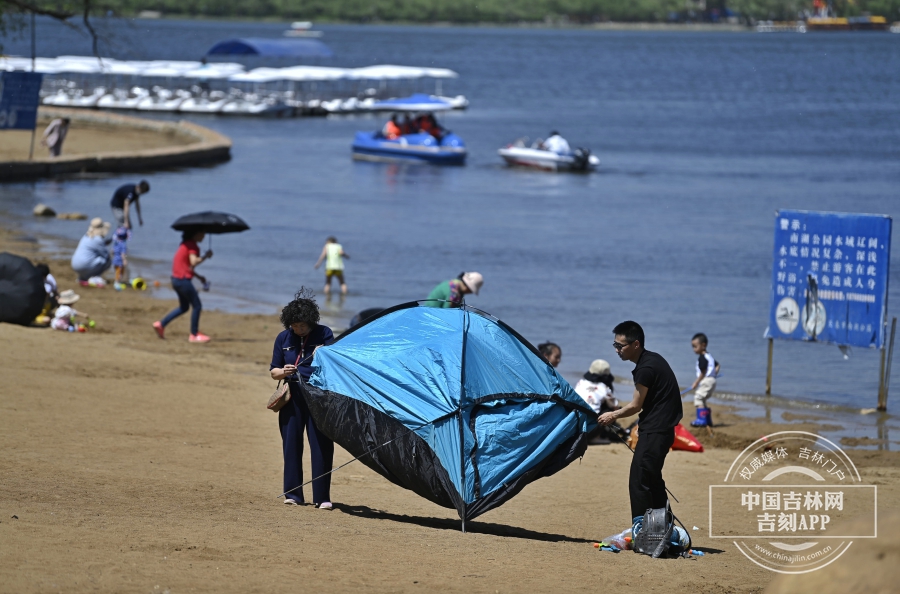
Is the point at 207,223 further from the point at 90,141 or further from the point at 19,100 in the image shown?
the point at 90,141

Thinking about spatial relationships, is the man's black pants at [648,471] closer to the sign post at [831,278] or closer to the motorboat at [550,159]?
the sign post at [831,278]

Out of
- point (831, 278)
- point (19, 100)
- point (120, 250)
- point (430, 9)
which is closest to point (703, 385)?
point (831, 278)

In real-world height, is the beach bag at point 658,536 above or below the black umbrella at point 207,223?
below

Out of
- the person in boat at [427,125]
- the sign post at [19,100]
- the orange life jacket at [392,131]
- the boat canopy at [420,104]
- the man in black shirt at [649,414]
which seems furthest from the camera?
the boat canopy at [420,104]

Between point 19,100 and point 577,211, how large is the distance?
1633 centimetres

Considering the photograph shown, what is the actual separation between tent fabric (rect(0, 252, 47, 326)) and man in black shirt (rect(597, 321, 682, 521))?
8.84m

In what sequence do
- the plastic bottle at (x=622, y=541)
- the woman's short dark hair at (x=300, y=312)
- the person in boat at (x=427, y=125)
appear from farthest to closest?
1. the person in boat at (x=427, y=125)
2. the woman's short dark hair at (x=300, y=312)
3. the plastic bottle at (x=622, y=541)

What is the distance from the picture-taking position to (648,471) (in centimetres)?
706

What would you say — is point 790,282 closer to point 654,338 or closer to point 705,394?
point 705,394

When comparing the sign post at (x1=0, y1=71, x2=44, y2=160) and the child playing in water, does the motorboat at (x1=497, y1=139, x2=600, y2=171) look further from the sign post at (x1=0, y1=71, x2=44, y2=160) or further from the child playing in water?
the child playing in water

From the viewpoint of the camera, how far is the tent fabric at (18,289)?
1341cm

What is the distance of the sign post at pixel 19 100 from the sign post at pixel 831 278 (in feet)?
76.4

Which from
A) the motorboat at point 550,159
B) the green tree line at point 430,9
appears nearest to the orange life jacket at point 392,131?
the motorboat at point 550,159

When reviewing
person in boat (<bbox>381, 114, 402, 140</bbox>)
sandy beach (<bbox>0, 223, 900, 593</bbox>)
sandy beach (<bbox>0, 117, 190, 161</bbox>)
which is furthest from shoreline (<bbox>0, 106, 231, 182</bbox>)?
sandy beach (<bbox>0, 223, 900, 593</bbox>)
